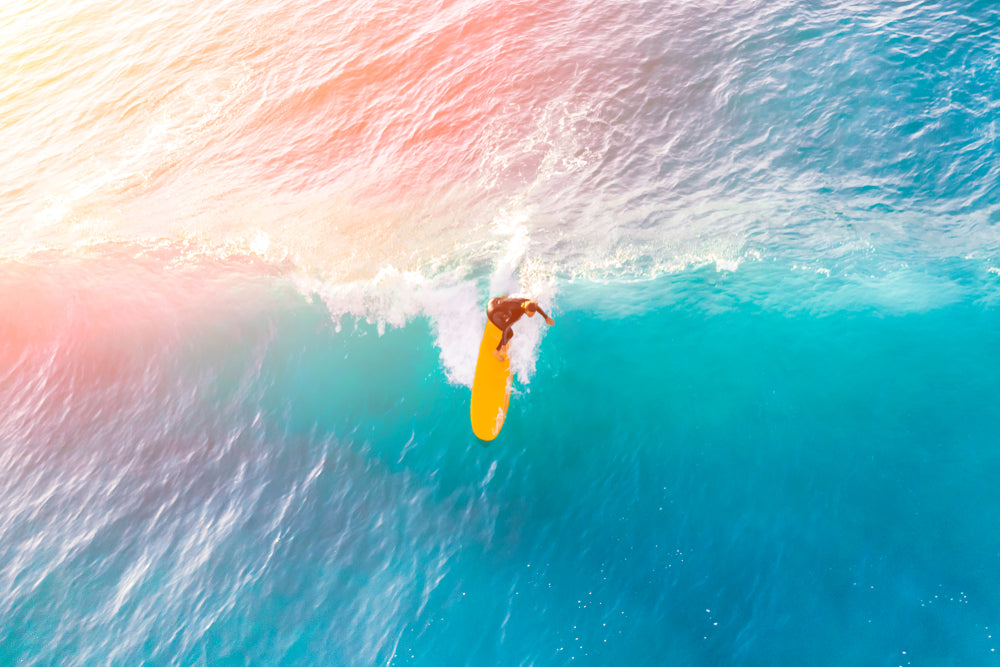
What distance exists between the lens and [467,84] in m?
22.1

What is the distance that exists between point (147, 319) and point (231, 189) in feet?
17.6

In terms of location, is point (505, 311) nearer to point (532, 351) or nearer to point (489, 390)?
point (489, 390)

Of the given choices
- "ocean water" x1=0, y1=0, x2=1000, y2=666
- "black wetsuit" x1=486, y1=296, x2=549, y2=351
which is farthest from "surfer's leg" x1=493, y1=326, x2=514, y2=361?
"ocean water" x1=0, y1=0, x2=1000, y2=666

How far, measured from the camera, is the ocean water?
12.1 m

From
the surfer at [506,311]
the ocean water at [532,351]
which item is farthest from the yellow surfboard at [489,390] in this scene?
the ocean water at [532,351]

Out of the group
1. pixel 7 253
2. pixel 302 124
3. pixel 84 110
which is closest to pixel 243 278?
pixel 302 124

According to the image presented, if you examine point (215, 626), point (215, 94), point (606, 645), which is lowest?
point (606, 645)

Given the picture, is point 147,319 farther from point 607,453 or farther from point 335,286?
point 607,453

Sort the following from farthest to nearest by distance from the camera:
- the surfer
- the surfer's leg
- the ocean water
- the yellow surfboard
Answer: the yellow surfboard, the surfer's leg, the surfer, the ocean water

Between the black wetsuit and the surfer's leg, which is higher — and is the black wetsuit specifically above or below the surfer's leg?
above

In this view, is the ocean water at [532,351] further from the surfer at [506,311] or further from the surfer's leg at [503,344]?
the surfer at [506,311]

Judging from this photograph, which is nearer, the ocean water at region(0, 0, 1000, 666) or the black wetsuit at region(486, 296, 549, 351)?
the ocean water at region(0, 0, 1000, 666)

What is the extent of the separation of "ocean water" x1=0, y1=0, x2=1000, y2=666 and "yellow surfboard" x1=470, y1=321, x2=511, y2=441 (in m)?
0.76

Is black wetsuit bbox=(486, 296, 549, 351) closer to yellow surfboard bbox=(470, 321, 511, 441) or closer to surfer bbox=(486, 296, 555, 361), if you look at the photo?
surfer bbox=(486, 296, 555, 361)
